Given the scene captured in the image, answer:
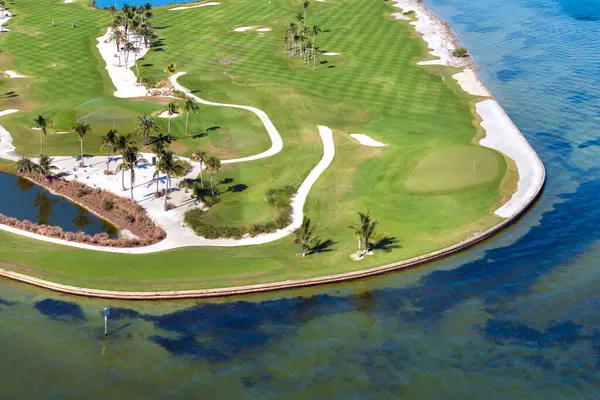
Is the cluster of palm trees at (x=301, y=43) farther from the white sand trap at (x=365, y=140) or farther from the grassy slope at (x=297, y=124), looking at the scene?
the white sand trap at (x=365, y=140)

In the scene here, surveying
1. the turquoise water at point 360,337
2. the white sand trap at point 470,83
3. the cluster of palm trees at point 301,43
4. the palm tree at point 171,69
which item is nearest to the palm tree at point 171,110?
the palm tree at point 171,69

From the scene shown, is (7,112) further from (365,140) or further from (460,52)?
(460,52)

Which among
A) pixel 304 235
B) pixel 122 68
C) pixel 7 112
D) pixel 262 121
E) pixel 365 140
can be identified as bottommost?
pixel 7 112

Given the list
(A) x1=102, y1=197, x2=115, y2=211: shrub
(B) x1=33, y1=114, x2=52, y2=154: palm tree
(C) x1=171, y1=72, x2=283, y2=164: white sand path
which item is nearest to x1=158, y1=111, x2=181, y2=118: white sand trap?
(C) x1=171, y1=72, x2=283, y2=164: white sand path

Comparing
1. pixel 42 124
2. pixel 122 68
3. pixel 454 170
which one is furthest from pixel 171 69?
pixel 454 170

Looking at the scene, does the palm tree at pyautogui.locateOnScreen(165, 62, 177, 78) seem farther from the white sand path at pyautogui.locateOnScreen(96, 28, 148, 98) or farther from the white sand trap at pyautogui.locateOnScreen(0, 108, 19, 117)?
the white sand trap at pyautogui.locateOnScreen(0, 108, 19, 117)

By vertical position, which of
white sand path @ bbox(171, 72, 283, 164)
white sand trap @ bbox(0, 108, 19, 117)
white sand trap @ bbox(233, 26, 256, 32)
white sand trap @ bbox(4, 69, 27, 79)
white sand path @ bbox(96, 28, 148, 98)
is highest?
white sand trap @ bbox(233, 26, 256, 32)

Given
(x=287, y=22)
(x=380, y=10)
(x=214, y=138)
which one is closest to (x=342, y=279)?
(x=214, y=138)

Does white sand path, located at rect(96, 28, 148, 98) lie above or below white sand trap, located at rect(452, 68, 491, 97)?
below
